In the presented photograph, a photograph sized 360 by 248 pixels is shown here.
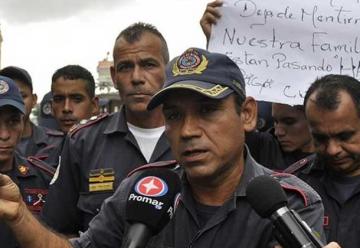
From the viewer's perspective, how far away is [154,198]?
6.05ft

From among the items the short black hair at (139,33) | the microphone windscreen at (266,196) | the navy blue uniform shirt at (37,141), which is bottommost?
the navy blue uniform shirt at (37,141)

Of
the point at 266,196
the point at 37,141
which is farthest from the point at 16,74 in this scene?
the point at 266,196

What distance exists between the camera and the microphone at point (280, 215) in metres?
1.44

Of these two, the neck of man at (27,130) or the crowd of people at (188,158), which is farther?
the neck of man at (27,130)

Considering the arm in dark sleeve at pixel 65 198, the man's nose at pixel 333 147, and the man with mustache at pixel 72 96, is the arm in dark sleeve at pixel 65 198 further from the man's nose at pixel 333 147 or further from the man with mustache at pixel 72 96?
the man with mustache at pixel 72 96

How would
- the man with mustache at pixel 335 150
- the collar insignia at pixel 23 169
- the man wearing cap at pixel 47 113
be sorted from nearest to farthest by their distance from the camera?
the man with mustache at pixel 335 150 < the collar insignia at pixel 23 169 < the man wearing cap at pixel 47 113

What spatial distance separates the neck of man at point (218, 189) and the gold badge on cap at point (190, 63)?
36cm

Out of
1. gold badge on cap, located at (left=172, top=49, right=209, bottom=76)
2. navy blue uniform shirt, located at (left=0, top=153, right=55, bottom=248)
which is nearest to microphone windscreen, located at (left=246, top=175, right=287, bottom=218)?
gold badge on cap, located at (left=172, top=49, right=209, bottom=76)

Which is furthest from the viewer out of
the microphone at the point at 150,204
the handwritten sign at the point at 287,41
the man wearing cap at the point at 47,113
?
the man wearing cap at the point at 47,113

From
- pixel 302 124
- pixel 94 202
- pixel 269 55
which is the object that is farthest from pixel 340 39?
pixel 94 202

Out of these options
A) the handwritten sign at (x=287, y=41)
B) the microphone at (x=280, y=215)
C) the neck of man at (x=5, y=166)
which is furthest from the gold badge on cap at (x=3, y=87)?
the microphone at (x=280, y=215)

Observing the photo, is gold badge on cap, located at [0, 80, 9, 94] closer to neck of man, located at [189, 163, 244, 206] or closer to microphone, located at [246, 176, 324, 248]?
neck of man, located at [189, 163, 244, 206]

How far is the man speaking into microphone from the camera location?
1895mm

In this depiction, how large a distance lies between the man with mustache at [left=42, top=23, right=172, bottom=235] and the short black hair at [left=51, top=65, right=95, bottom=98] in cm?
191
